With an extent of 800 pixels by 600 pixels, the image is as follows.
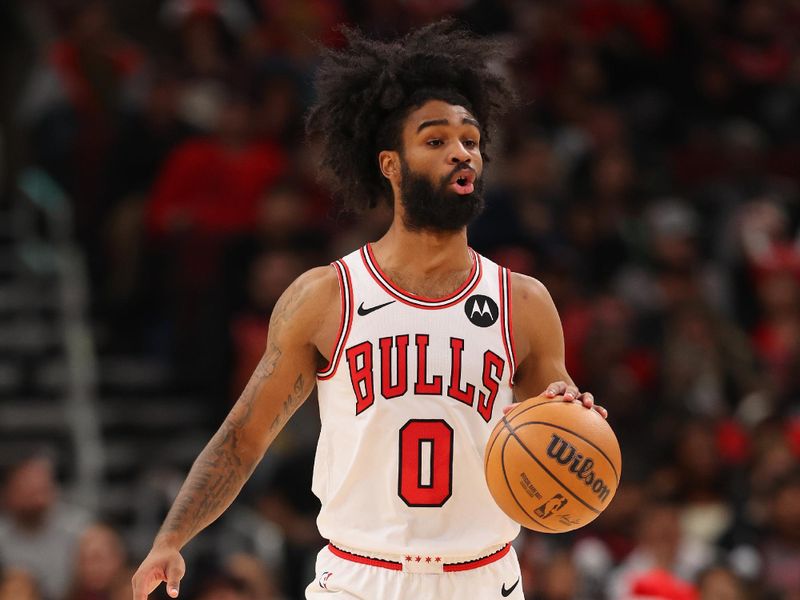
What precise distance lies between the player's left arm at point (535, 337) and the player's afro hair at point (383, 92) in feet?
2.10

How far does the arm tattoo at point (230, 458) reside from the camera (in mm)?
5363

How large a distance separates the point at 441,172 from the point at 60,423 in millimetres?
6681

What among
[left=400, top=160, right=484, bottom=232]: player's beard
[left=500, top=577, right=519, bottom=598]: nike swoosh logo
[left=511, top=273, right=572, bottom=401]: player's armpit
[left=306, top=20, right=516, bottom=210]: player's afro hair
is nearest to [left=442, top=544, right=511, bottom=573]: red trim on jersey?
[left=500, top=577, right=519, bottom=598]: nike swoosh logo

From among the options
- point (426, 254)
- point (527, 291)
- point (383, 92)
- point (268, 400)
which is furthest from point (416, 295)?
point (383, 92)

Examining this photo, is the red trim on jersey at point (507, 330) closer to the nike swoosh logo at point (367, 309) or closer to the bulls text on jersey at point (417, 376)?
the bulls text on jersey at point (417, 376)

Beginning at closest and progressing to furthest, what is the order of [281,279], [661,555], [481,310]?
[481,310]
[661,555]
[281,279]

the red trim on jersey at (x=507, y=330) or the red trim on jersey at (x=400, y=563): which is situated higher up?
the red trim on jersey at (x=507, y=330)

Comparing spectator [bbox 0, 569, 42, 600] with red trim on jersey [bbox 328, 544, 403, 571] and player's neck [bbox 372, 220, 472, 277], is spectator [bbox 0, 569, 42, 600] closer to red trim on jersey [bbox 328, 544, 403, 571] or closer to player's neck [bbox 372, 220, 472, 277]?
red trim on jersey [bbox 328, 544, 403, 571]

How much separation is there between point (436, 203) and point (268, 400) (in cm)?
96

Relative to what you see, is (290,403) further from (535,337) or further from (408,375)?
(535,337)

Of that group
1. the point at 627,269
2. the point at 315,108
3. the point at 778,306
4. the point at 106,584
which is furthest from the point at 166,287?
the point at 315,108

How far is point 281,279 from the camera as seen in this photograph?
10953mm

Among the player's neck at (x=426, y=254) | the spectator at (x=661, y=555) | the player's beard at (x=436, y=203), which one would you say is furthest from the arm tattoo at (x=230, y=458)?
the spectator at (x=661, y=555)

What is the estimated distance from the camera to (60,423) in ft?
36.9
